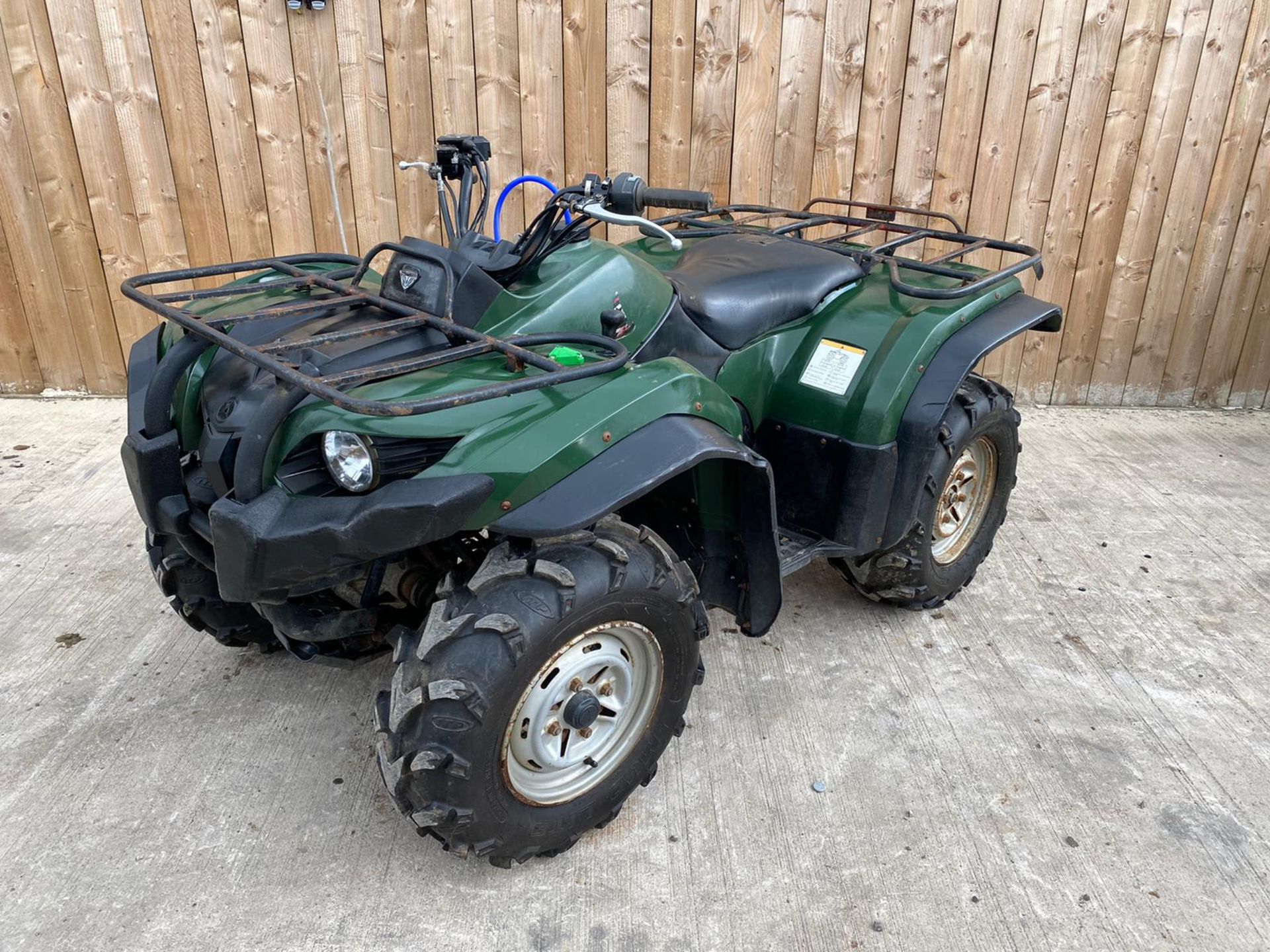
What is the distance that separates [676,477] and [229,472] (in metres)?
1.06

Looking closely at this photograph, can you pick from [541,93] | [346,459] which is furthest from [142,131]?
[346,459]

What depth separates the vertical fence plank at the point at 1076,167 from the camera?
15.5 ft

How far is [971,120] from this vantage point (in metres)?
4.84

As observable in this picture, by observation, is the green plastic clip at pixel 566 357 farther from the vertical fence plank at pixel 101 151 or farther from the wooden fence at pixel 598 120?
the vertical fence plank at pixel 101 151

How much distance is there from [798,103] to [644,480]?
3451 millimetres

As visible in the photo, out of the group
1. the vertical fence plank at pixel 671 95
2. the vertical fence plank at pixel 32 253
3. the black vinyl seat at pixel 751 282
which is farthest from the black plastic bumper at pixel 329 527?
the vertical fence plank at pixel 32 253

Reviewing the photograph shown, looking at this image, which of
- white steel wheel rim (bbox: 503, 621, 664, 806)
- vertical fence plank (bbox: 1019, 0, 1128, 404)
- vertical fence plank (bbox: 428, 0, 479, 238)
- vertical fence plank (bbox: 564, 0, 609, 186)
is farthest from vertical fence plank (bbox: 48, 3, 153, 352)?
vertical fence plank (bbox: 1019, 0, 1128, 404)

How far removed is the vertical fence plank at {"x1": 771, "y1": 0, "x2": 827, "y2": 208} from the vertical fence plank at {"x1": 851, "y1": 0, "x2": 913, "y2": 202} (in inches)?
9.5

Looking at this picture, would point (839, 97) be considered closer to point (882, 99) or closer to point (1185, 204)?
point (882, 99)

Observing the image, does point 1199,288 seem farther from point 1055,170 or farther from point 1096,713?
point 1096,713

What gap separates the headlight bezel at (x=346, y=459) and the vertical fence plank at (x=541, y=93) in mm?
3174

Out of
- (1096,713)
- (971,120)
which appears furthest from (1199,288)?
(1096,713)

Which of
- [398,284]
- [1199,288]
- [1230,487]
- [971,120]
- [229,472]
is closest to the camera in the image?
[229,472]

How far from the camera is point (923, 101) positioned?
4797mm
